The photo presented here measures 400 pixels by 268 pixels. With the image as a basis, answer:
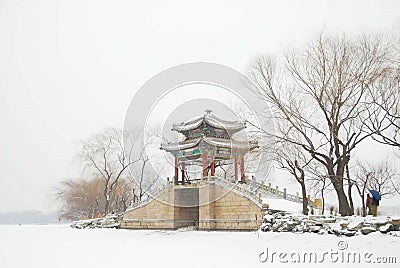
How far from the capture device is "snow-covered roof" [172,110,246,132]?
78.8 ft

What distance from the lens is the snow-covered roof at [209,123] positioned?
2402cm

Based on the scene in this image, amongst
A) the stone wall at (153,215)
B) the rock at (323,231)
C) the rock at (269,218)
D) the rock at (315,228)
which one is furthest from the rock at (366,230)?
the stone wall at (153,215)

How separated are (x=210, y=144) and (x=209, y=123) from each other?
1.32 meters

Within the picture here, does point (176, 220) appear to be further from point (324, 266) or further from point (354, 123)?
point (324, 266)

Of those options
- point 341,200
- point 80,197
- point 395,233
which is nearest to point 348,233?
point 395,233

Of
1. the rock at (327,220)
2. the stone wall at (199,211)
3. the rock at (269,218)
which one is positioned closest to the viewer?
the rock at (327,220)

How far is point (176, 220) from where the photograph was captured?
944 inches

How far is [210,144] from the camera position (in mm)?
23484

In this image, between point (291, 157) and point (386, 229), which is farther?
point (291, 157)

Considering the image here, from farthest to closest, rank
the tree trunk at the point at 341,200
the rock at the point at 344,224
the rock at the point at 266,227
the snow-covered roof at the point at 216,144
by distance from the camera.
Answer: the snow-covered roof at the point at 216,144, the rock at the point at 266,227, the tree trunk at the point at 341,200, the rock at the point at 344,224

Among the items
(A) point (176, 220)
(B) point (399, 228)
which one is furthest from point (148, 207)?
(B) point (399, 228)

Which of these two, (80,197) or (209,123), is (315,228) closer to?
(209,123)

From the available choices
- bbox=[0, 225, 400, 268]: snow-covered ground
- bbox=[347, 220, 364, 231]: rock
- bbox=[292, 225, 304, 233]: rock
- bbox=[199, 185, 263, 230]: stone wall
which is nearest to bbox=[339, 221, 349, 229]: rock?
bbox=[347, 220, 364, 231]: rock

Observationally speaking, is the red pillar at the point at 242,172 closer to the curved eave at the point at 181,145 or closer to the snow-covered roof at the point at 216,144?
the snow-covered roof at the point at 216,144
